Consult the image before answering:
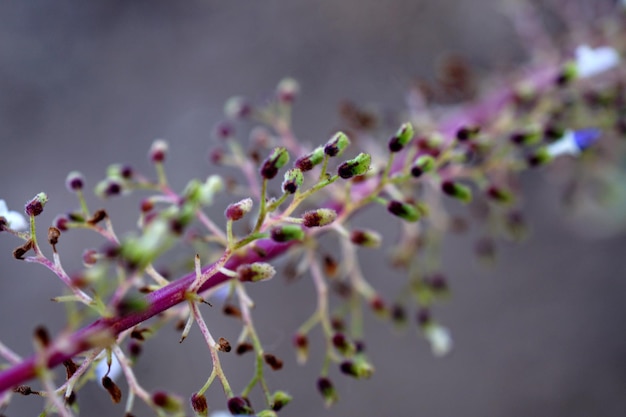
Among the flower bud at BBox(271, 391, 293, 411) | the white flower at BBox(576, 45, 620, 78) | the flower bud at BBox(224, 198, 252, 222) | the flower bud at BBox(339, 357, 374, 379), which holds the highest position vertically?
the white flower at BBox(576, 45, 620, 78)

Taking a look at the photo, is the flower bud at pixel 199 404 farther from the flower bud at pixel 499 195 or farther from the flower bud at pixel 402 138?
the flower bud at pixel 499 195

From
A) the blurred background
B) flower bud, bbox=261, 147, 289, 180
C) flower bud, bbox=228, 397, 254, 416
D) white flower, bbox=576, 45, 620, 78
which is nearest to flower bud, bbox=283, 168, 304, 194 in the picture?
flower bud, bbox=261, 147, 289, 180

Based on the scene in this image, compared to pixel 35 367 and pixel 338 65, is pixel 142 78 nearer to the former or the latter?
pixel 338 65

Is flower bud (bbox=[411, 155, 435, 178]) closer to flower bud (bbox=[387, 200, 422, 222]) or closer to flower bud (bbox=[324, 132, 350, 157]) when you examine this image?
flower bud (bbox=[387, 200, 422, 222])

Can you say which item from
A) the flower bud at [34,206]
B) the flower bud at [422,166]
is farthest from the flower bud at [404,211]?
the flower bud at [34,206]

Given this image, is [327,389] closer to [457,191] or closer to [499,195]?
[457,191]

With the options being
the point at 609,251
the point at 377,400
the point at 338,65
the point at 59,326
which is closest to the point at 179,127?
the point at 338,65
